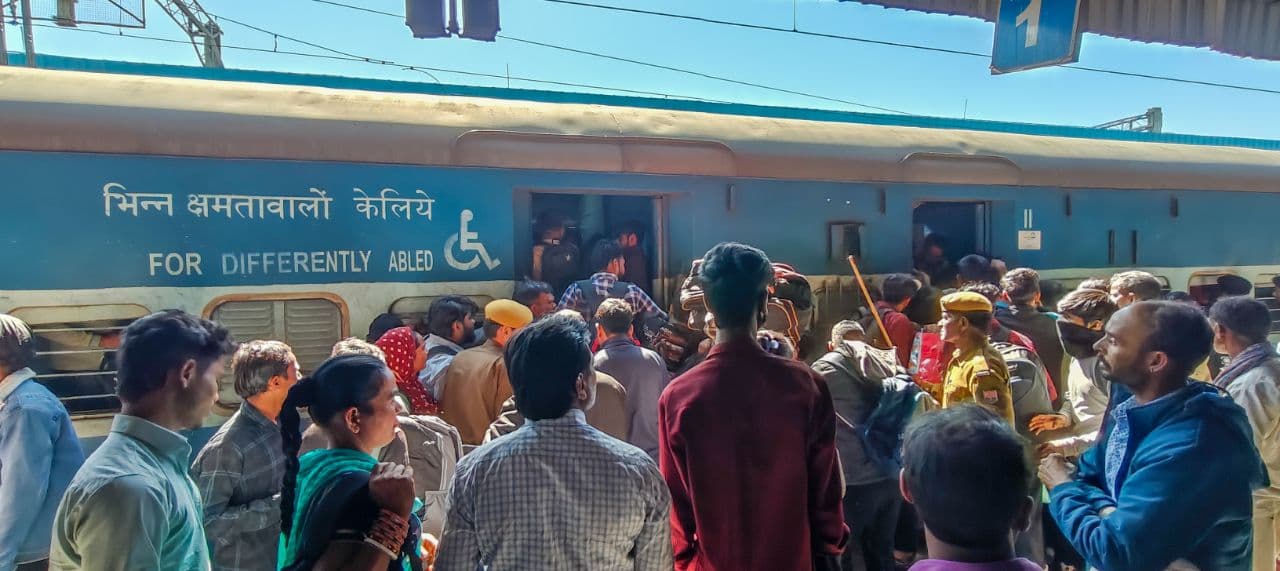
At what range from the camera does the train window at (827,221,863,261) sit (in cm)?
494

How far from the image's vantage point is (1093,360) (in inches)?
126

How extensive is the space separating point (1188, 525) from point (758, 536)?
84cm

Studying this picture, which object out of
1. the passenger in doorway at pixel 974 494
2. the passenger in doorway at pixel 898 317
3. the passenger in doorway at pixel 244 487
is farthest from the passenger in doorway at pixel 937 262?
the passenger in doorway at pixel 244 487

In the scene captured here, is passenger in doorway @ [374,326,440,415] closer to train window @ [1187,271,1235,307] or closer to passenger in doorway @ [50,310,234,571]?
passenger in doorway @ [50,310,234,571]

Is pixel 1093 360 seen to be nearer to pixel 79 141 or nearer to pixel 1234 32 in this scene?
pixel 1234 32

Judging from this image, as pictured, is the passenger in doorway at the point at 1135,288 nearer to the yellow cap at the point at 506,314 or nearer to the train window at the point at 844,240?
the train window at the point at 844,240

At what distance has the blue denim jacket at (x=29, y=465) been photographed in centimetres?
236

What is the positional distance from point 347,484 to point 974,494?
1.12 metres

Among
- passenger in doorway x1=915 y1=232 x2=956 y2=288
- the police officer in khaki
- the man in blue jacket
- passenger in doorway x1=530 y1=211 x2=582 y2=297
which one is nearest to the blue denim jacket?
passenger in doorway x1=530 y1=211 x2=582 y2=297

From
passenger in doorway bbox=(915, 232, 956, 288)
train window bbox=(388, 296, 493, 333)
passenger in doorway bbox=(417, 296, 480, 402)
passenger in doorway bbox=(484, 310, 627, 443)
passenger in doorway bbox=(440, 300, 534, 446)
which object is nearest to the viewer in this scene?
passenger in doorway bbox=(484, 310, 627, 443)

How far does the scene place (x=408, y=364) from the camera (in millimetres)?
3268

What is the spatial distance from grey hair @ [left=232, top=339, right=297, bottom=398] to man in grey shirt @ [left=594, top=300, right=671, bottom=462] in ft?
3.59

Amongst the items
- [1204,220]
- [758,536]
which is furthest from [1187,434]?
[1204,220]

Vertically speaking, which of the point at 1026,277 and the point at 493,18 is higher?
the point at 493,18
